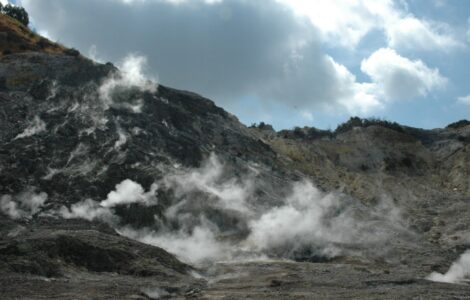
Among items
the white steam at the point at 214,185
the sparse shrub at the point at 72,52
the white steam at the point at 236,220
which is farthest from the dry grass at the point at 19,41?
the white steam at the point at 236,220

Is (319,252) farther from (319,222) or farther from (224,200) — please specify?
(224,200)

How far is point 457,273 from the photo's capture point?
23.6 m

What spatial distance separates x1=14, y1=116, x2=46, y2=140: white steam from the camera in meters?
31.7

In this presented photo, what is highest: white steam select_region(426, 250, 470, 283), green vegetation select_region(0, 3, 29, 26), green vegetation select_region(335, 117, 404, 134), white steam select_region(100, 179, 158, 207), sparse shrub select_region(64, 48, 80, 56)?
green vegetation select_region(0, 3, 29, 26)

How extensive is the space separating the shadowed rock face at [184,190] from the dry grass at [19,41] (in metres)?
5.38

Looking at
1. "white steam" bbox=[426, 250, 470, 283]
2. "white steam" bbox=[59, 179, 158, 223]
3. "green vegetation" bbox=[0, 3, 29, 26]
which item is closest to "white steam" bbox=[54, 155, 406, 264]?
"white steam" bbox=[59, 179, 158, 223]

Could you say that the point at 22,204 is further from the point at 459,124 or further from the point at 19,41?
the point at 459,124

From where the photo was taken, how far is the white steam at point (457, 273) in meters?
22.6

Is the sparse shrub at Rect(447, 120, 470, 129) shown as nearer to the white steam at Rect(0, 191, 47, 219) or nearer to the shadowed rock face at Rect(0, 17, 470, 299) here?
the shadowed rock face at Rect(0, 17, 470, 299)

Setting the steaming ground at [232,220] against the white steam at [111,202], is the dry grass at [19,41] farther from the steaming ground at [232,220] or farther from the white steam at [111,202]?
the steaming ground at [232,220]

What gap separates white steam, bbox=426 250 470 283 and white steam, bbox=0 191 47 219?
1617 centimetres

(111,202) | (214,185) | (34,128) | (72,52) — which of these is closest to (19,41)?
(72,52)

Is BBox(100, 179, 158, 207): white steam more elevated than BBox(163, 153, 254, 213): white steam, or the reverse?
BBox(163, 153, 254, 213): white steam

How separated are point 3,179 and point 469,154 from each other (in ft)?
107
